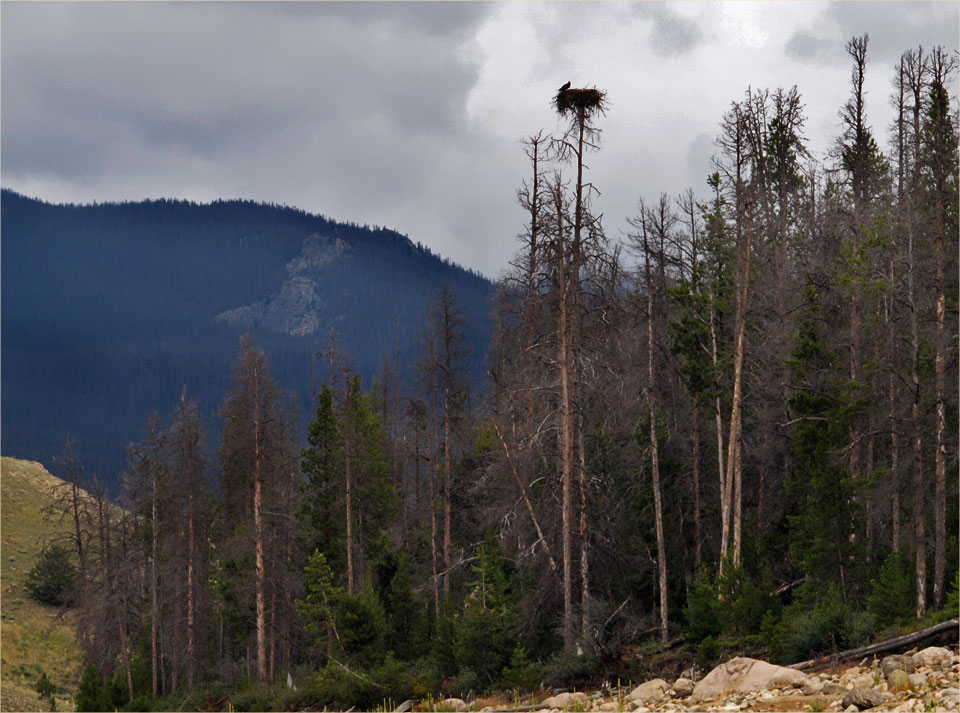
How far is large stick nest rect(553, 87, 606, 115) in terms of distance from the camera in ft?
65.3

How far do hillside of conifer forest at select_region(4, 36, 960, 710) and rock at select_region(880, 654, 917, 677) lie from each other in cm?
206

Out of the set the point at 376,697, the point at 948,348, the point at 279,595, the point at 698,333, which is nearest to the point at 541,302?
the point at 698,333

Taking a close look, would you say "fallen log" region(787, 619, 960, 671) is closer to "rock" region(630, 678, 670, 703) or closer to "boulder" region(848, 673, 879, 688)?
"boulder" region(848, 673, 879, 688)

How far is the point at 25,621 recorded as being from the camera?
174 feet

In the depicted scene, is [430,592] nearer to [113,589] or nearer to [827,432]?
[113,589]

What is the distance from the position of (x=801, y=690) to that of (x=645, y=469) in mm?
12431

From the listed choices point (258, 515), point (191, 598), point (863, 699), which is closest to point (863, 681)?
point (863, 699)

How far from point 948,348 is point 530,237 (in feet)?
34.9

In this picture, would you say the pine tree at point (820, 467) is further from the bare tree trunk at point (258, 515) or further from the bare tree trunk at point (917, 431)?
the bare tree trunk at point (258, 515)

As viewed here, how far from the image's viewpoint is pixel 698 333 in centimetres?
2383

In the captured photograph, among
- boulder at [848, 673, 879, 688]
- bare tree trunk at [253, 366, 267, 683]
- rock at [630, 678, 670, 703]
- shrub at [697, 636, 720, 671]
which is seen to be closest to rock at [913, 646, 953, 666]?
boulder at [848, 673, 879, 688]

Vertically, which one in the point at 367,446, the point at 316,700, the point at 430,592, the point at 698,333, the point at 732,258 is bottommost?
the point at 316,700

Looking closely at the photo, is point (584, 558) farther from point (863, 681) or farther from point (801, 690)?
point (863, 681)

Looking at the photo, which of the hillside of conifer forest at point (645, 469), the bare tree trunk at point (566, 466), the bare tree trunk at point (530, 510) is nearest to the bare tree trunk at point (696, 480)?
the hillside of conifer forest at point (645, 469)
